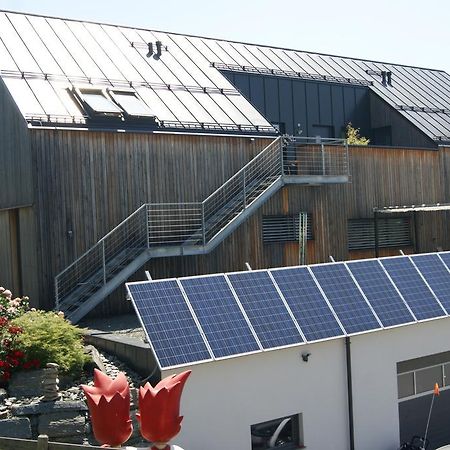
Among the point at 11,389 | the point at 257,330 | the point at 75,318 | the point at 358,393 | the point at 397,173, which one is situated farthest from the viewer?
the point at 397,173

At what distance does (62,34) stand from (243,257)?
911cm

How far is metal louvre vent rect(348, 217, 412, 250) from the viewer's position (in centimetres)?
2059

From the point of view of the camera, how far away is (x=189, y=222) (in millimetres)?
17078

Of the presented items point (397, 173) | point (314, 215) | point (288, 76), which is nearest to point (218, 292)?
point (314, 215)

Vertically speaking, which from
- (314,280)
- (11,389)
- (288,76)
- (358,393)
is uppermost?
(288,76)

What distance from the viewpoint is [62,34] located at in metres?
20.3

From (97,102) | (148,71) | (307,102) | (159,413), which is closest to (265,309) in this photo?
(159,413)

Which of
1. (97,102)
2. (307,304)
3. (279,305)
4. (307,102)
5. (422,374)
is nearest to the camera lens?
(279,305)

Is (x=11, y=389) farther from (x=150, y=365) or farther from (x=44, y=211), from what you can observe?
(x=44, y=211)

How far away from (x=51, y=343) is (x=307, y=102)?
16.9 metres

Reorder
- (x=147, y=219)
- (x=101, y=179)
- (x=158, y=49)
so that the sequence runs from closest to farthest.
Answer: (x=147, y=219) → (x=101, y=179) → (x=158, y=49)

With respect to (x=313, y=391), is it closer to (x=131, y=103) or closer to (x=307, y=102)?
(x=131, y=103)

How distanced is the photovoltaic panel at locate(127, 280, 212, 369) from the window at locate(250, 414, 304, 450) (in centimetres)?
177

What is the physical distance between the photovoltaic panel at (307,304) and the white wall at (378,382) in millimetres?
664
